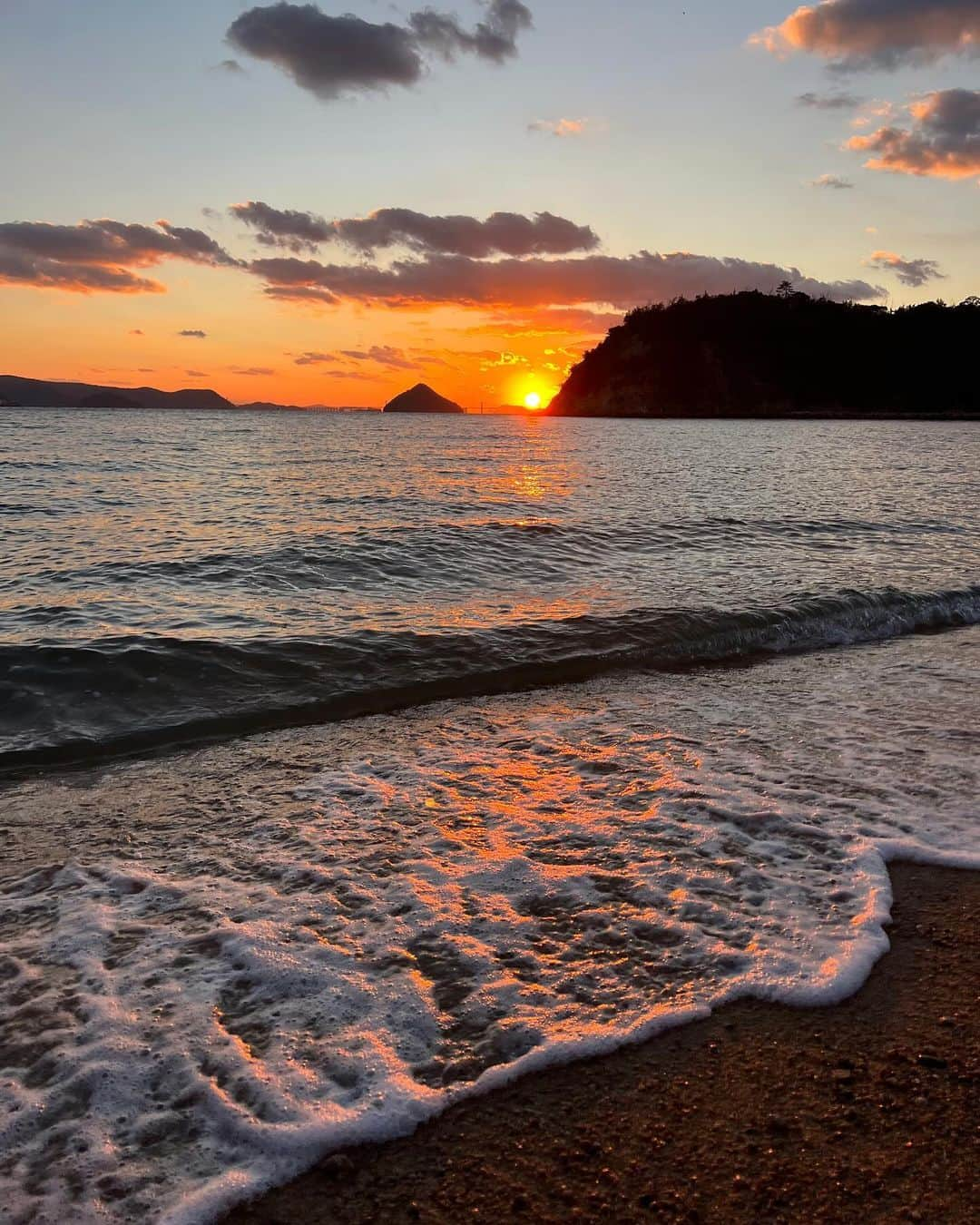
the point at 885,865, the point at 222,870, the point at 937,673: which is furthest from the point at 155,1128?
the point at 937,673

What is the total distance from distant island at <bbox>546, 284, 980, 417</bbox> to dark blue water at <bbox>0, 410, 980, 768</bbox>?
155 m

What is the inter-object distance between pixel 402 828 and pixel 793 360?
627 feet

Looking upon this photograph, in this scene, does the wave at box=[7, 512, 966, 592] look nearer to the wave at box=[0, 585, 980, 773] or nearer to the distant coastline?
the wave at box=[0, 585, 980, 773]

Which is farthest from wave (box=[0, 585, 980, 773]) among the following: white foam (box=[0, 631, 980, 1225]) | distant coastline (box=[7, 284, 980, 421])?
distant coastline (box=[7, 284, 980, 421])

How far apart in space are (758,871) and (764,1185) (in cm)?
201

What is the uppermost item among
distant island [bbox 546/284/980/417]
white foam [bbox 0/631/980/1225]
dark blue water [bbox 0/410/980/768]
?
distant island [bbox 546/284/980/417]

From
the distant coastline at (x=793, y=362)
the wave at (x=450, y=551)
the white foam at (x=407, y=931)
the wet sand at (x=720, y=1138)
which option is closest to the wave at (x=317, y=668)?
the white foam at (x=407, y=931)

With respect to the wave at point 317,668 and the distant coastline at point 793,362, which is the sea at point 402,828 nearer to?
the wave at point 317,668

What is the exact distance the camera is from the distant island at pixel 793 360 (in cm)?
16438

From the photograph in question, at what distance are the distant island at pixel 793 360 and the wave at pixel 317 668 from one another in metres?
171

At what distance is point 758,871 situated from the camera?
4.15 meters

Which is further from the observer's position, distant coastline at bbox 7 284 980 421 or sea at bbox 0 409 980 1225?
distant coastline at bbox 7 284 980 421

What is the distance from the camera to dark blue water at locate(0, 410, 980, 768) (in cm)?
760

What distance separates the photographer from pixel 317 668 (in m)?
8.05
